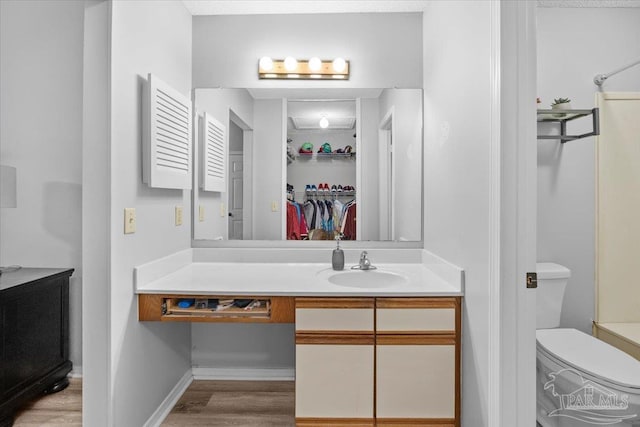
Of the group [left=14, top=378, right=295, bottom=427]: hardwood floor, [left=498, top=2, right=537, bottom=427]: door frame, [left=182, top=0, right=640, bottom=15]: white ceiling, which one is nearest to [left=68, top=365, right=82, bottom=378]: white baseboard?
[left=14, top=378, right=295, bottom=427]: hardwood floor

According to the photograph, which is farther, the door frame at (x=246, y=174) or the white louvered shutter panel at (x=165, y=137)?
the door frame at (x=246, y=174)

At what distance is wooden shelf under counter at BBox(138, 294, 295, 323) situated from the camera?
1853 millimetres

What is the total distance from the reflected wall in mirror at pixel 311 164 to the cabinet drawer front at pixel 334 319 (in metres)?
0.77

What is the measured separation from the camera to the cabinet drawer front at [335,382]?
1.83m

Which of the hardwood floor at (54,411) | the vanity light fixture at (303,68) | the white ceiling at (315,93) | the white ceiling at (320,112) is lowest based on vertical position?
the hardwood floor at (54,411)

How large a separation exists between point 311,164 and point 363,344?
122 centimetres

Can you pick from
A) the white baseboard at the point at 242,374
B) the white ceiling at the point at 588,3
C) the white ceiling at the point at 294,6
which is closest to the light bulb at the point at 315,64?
the white ceiling at the point at 294,6

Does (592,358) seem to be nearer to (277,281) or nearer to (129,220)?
(277,281)

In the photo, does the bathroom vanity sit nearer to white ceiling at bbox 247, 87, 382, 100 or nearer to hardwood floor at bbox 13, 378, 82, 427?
hardwood floor at bbox 13, 378, 82, 427

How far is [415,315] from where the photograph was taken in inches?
72.1

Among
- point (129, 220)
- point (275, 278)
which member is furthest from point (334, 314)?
point (129, 220)

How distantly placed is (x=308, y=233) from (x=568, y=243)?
5.61ft

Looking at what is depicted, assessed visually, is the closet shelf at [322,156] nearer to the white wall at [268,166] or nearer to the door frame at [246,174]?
the white wall at [268,166]

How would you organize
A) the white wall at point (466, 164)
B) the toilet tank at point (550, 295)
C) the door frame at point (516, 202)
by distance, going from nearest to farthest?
the door frame at point (516, 202) < the white wall at point (466, 164) < the toilet tank at point (550, 295)
